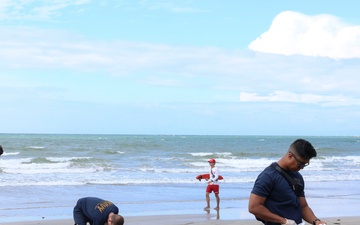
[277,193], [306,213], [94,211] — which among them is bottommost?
[94,211]

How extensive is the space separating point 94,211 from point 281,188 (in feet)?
7.93

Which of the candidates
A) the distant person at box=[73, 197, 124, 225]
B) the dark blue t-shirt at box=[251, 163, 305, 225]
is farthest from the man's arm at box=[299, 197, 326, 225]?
the distant person at box=[73, 197, 124, 225]

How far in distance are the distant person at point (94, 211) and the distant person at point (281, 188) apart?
1733 mm

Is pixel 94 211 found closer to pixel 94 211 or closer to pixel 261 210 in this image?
pixel 94 211

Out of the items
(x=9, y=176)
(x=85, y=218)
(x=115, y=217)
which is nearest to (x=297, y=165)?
(x=115, y=217)

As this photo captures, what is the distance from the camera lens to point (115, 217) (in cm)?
527

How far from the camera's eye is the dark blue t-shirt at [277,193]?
13.9 ft

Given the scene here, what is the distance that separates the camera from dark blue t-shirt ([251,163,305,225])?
13.9ft

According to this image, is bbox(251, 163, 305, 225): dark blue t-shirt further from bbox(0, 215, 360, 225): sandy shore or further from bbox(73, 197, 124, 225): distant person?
bbox(0, 215, 360, 225): sandy shore

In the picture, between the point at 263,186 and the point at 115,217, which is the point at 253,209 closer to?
the point at 263,186

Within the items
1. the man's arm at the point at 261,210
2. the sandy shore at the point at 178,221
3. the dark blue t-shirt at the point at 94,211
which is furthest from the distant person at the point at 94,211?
the sandy shore at the point at 178,221

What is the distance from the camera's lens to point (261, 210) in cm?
423

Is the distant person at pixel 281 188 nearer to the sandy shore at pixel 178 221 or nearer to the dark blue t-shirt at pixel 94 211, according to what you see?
Answer: the dark blue t-shirt at pixel 94 211

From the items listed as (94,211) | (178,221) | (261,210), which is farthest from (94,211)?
(178,221)
